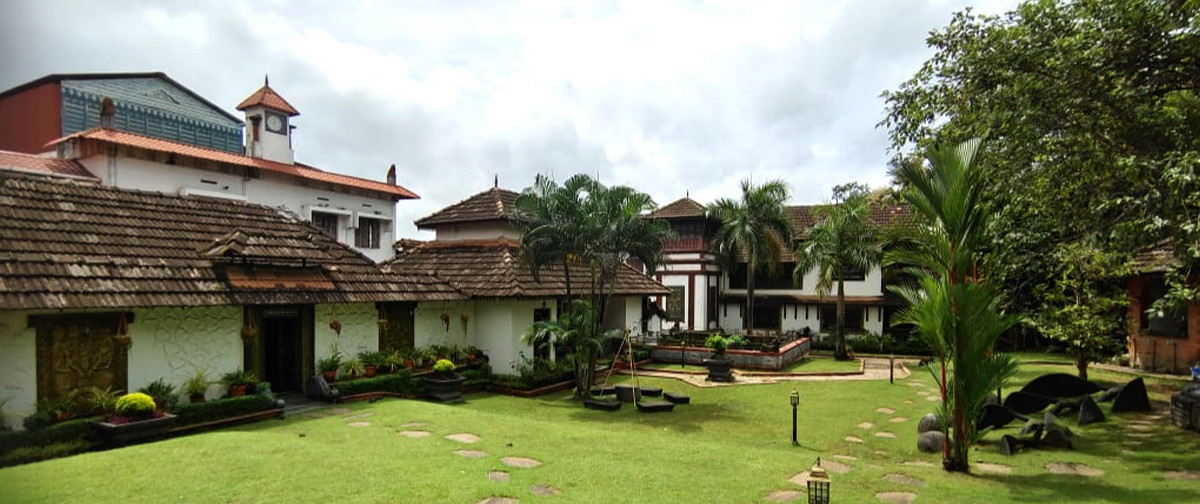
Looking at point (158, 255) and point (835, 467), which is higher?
point (158, 255)

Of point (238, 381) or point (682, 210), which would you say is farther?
point (682, 210)

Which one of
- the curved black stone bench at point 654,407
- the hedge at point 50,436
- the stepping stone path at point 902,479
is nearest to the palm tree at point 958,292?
the stepping stone path at point 902,479

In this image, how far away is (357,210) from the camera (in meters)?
27.3

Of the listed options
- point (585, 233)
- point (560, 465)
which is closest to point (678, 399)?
point (585, 233)

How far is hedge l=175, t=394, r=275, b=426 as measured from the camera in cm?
1012

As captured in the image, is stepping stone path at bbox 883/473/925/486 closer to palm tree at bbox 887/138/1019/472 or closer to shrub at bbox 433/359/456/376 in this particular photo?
palm tree at bbox 887/138/1019/472

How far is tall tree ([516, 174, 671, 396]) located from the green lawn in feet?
10.6

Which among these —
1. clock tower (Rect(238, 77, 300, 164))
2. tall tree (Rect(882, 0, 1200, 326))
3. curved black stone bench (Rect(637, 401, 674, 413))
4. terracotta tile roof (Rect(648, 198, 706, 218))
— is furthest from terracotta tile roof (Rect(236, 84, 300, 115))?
tall tree (Rect(882, 0, 1200, 326))

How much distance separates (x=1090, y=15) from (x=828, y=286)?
54.5 feet

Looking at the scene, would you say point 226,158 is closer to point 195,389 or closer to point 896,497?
point 195,389

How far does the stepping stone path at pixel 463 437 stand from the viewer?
9.22 m

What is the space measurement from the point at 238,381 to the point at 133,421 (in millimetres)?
2223

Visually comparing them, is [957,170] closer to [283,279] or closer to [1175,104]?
[1175,104]

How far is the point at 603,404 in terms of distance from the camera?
14047 millimetres
